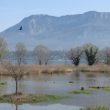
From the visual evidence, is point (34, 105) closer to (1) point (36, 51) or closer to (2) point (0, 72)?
(2) point (0, 72)

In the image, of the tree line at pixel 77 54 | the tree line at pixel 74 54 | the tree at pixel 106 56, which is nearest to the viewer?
the tree line at pixel 74 54

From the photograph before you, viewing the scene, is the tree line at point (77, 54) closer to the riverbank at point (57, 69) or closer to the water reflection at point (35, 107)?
the riverbank at point (57, 69)

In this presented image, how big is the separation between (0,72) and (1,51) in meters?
22.7

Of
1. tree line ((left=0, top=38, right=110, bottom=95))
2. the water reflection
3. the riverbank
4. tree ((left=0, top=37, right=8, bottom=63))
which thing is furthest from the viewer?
tree line ((left=0, top=38, right=110, bottom=95))

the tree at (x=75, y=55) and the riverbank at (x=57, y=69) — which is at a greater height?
the tree at (x=75, y=55)

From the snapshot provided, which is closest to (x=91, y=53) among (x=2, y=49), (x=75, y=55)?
(x=75, y=55)

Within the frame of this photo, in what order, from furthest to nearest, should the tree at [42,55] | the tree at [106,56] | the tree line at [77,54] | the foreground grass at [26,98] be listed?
the tree at [42,55] → the tree at [106,56] → the tree line at [77,54] → the foreground grass at [26,98]

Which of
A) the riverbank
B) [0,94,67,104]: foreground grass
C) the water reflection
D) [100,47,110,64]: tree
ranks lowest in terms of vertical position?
the water reflection

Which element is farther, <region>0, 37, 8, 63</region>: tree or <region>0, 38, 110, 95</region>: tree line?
<region>0, 38, 110, 95</region>: tree line

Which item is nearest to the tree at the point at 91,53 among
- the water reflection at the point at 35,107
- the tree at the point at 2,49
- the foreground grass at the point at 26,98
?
the tree at the point at 2,49

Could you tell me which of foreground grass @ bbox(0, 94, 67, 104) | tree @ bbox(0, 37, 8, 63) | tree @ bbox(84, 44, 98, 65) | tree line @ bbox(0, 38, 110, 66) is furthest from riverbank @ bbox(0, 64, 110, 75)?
foreground grass @ bbox(0, 94, 67, 104)

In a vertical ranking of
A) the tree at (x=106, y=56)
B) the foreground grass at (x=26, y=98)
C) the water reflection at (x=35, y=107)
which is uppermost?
the tree at (x=106, y=56)

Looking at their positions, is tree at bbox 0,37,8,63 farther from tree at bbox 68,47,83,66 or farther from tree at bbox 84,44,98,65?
tree at bbox 84,44,98,65

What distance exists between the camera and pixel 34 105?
38.3 metres
